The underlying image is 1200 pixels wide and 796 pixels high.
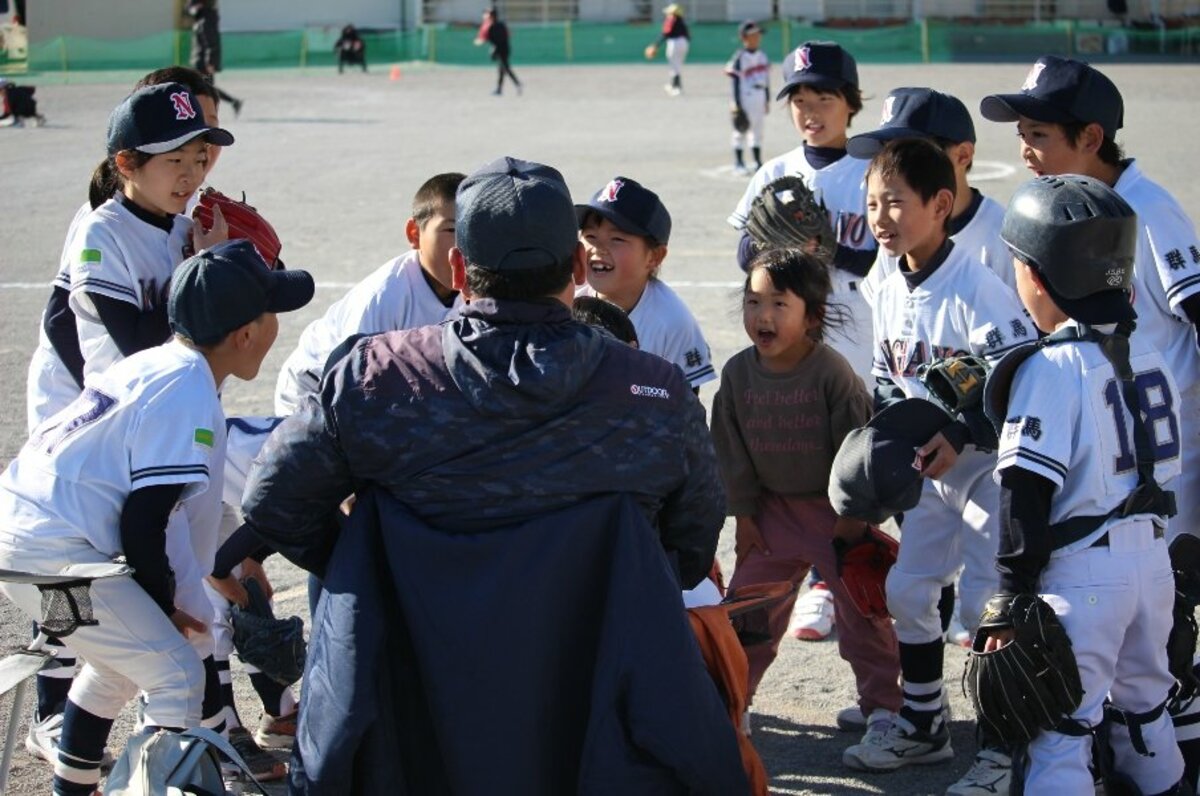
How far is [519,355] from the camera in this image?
313 centimetres

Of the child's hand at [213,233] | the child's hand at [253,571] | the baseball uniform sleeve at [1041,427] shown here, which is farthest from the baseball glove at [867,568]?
the child's hand at [213,233]

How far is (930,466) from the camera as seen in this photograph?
4.61 m

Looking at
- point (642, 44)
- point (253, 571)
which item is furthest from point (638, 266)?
point (642, 44)

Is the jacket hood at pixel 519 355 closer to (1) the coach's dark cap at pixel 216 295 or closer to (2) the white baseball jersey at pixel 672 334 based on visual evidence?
(1) the coach's dark cap at pixel 216 295

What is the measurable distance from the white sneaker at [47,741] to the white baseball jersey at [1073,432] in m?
3.07

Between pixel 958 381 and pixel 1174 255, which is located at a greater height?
pixel 1174 255

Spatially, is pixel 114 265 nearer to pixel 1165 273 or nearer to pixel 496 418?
pixel 496 418

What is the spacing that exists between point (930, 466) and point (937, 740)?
1.08m

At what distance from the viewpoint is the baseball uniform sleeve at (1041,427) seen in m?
3.94

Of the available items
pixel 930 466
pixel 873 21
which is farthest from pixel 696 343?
pixel 873 21

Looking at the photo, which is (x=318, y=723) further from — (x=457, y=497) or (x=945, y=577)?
(x=945, y=577)

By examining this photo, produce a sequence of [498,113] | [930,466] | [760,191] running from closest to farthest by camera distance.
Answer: [930,466] < [760,191] < [498,113]

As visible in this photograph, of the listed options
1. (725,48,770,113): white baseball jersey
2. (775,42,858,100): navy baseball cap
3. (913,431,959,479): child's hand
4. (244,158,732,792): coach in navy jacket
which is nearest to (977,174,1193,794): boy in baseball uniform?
(913,431,959,479): child's hand

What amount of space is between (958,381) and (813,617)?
1.95 m
